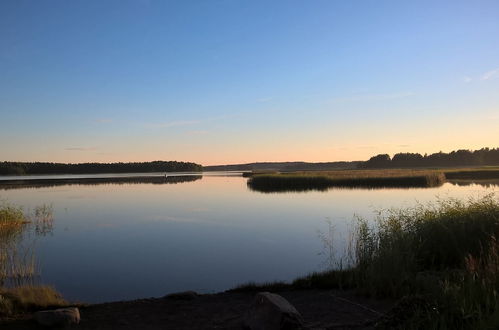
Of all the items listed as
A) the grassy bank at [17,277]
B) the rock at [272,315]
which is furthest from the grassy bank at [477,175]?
the rock at [272,315]

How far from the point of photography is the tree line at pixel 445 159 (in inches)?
4498

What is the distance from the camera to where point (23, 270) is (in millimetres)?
10977

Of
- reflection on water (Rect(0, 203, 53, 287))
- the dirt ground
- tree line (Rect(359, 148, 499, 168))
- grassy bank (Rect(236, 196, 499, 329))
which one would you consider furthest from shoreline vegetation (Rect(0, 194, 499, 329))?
tree line (Rect(359, 148, 499, 168))

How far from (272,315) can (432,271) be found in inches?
182

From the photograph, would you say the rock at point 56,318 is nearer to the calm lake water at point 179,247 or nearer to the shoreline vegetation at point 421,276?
the shoreline vegetation at point 421,276

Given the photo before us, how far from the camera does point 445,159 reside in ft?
387

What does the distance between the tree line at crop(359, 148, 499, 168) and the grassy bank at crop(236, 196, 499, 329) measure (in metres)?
115

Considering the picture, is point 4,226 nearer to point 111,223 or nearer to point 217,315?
point 111,223

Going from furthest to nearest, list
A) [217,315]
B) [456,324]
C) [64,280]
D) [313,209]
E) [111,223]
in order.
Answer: [313,209]
[111,223]
[64,280]
[217,315]
[456,324]

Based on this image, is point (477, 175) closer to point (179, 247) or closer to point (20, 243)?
point (179, 247)

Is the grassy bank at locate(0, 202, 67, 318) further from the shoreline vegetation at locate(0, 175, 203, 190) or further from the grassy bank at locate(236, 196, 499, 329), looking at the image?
the shoreline vegetation at locate(0, 175, 203, 190)

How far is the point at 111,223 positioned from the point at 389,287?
17.2 meters

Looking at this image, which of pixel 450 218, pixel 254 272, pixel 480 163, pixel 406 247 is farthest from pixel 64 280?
pixel 480 163

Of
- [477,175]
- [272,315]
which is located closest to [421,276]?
[272,315]
